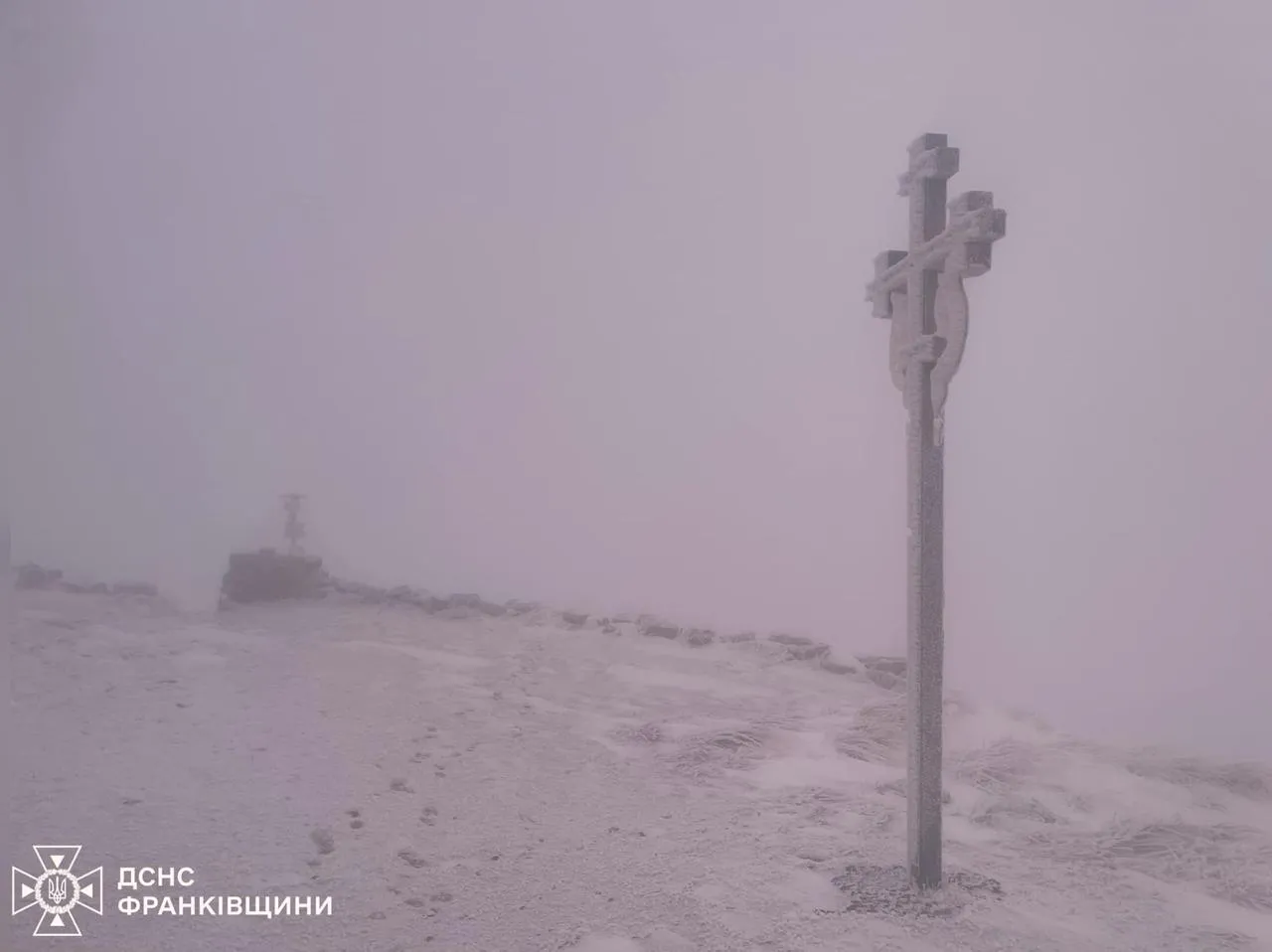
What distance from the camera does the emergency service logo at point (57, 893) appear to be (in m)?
2.56

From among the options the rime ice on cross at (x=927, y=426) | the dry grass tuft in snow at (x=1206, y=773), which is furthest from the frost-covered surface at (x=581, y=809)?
the rime ice on cross at (x=927, y=426)

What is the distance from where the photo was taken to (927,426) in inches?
119

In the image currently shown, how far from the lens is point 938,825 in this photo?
2.94 m

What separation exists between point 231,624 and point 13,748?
276 centimetres

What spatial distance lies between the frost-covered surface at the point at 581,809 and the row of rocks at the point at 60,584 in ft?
5.07

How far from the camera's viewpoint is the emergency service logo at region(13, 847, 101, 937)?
2562 mm

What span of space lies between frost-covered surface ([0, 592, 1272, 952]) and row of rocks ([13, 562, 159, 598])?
5.07ft

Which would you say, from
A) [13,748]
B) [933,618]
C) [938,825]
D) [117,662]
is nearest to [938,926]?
[938,825]

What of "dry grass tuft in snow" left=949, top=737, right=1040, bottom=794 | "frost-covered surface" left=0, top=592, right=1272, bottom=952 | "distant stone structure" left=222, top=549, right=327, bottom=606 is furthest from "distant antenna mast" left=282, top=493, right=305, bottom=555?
"dry grass tuft in snow" left=949, top=737, right=1040, bottom=794

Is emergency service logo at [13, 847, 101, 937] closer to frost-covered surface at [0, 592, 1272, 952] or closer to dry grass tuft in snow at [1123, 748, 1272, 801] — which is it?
frost-covered surface at [0, 592, 1272, 952]

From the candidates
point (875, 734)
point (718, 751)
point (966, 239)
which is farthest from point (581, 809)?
point (966, 239)

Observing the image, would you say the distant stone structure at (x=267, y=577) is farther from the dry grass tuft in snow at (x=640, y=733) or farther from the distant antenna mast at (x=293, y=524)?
the dry grass tuft in snow at (x=640, y=733)

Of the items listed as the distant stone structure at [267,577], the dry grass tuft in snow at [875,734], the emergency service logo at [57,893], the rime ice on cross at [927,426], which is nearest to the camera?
the emergency service logo at [57,893]

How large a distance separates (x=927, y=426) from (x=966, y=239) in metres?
0.66
